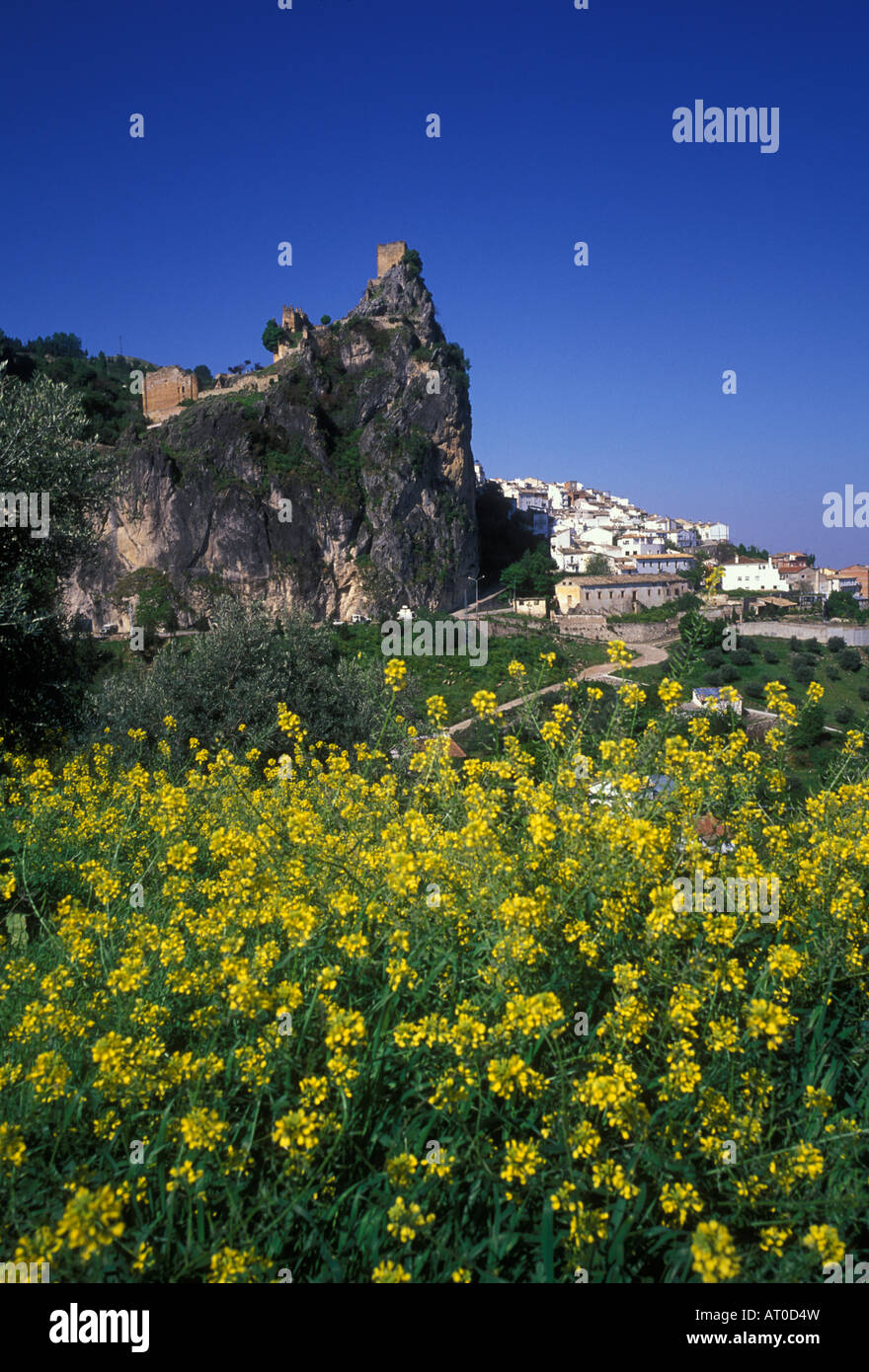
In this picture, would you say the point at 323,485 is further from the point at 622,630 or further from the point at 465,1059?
the point at 465,1059

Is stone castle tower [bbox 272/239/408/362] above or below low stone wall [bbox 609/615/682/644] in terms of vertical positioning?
above

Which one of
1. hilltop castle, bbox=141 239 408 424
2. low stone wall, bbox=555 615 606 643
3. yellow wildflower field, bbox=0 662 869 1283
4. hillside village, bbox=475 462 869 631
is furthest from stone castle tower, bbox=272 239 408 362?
yellow wildflower field, bbox=0 662 869 1283

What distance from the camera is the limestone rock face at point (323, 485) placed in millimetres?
64000

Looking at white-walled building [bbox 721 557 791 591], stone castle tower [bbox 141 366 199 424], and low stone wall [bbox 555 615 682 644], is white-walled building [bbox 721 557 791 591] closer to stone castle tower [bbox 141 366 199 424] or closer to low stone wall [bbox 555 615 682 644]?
low stone wall [bbox 555 615 682 644]

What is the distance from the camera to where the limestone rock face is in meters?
64.0

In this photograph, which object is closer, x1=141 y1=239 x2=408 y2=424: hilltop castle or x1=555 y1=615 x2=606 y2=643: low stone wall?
x1=555 y1=615 x2=606 y2=643: low stone wall

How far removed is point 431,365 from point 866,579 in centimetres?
5710

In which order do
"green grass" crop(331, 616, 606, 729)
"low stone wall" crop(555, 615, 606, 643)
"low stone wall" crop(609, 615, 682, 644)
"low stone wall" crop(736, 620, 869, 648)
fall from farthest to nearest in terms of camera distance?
"low stone wall" crop(555, 615, 606, 643)
"low stone wall" crop(609, 615, 682, 644)
"low stone wall" crop(736, 620, 869, 648)
"green grass" crop(331, 616, 606, 729)

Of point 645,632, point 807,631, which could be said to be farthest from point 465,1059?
point 807,631

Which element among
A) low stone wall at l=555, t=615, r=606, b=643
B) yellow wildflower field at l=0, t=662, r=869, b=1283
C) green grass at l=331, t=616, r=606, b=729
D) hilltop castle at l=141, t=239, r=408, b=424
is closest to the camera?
yellow wildflower field at l=0, t=662, r=869, b=1283

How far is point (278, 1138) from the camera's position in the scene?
6.34ft
